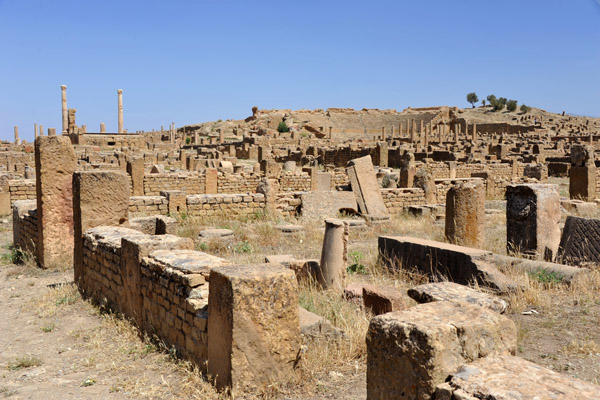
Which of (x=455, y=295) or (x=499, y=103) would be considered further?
(x=499, y=103)

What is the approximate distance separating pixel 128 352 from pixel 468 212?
6520 millimetres

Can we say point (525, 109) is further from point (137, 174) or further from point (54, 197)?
point (54, 197)

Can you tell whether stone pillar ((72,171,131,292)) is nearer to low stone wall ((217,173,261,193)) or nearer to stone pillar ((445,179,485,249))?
stone pillar ((445,179,485,249))

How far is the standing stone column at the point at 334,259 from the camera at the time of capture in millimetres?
6789

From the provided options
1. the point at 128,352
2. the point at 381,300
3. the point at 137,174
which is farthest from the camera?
the point at 137,174

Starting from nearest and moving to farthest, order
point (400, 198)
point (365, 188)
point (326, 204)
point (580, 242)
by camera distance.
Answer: point (580, 242) < point (326, 204) < point (365, 188) < point (400, 198)

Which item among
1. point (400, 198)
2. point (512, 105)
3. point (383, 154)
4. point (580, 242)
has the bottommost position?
point (580, 242)

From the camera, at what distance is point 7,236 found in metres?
11.9

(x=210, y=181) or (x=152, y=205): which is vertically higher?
(x=210, y=181)

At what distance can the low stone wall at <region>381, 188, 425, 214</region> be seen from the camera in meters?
15.3

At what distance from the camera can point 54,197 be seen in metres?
8.16

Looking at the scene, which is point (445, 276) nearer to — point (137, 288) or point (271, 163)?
point (137, 288)

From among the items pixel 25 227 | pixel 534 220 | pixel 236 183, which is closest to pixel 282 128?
pixel 236 183

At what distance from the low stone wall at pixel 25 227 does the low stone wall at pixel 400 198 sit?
9.45 m
